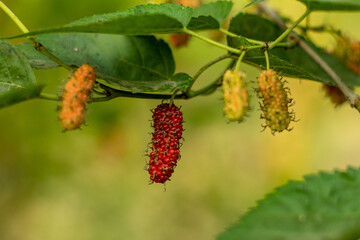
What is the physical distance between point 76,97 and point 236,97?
26 cm

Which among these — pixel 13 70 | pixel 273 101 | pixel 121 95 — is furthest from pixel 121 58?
pixel 273 101

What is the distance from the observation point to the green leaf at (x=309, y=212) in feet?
2.10

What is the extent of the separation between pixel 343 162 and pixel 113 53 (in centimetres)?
297

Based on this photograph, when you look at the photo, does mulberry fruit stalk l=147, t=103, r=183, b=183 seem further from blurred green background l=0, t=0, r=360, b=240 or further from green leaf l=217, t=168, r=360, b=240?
blurred green background l=0, t=0, r=360, b=240

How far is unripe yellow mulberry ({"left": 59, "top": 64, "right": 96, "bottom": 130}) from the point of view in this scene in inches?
29.4

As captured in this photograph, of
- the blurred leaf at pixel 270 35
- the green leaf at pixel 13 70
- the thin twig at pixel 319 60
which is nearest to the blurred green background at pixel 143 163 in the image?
the thin twig at pixel 319 60

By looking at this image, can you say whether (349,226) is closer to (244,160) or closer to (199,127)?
(199,127)

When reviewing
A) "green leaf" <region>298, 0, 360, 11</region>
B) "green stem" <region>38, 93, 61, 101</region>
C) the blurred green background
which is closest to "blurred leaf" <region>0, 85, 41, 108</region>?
"green stem" <region>38, 93, 61, 101</region>

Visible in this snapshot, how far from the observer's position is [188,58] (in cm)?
271

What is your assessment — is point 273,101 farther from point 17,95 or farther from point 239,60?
point 17,95

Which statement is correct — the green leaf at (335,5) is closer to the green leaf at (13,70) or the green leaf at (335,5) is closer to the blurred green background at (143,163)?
the green leaf at (13,70)

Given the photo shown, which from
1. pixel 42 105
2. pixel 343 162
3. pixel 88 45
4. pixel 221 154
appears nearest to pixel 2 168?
pixel 42 105

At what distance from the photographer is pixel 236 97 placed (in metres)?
0.77

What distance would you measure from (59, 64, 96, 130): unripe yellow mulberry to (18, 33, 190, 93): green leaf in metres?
0.09
